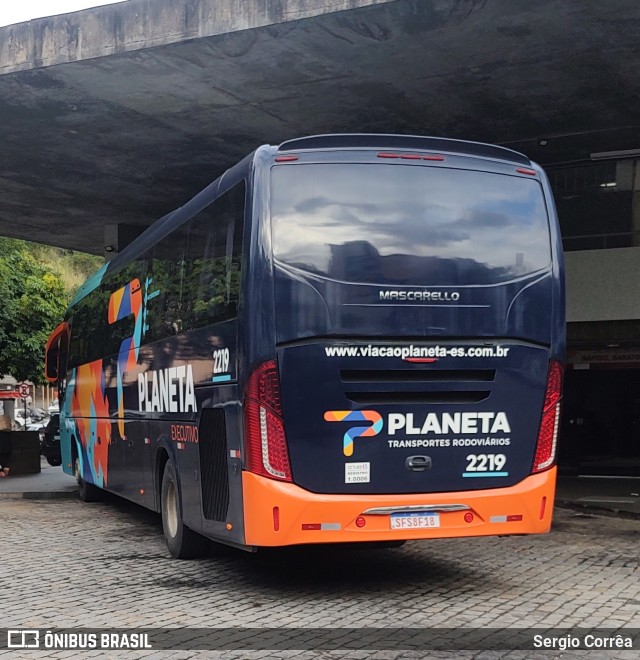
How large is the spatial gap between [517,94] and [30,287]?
93.5ft

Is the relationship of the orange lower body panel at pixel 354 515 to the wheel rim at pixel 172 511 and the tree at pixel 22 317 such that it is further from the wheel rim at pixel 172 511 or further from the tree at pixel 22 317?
the tree at pixel 22 317

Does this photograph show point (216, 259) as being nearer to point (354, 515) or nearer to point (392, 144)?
point (392, 144)

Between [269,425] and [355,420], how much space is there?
2.27 ft

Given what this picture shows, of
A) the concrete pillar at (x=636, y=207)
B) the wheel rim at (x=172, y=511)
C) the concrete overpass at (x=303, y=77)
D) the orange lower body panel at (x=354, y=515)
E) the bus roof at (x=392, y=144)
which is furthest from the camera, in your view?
the concrete pillar at (x=636, y=207)

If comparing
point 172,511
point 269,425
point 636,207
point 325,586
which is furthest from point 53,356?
point 269,425

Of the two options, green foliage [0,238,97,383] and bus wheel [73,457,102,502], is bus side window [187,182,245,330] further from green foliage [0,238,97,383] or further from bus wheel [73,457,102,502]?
green foliage [0,238,97,383]

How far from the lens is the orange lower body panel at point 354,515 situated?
8070 millimetres

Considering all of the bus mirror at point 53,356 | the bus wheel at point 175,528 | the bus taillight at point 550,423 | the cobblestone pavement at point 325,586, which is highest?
the bus mirror at point 53,356

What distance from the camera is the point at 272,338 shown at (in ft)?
26.7

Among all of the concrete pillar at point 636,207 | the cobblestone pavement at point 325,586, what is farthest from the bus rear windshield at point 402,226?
the concrete pillar at point 636,207

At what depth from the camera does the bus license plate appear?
27.0 ft

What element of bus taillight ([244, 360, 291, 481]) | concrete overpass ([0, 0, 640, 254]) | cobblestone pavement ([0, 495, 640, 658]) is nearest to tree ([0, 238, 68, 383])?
concrete overpass ([0, 0, 640, 254])

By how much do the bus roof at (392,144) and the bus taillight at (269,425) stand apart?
6.24 feet

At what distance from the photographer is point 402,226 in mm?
8477
